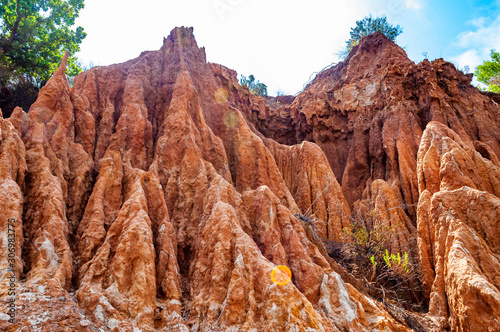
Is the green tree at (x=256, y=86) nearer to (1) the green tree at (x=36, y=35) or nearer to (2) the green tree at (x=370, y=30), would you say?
(2) the green tree at (x=370, y=30)

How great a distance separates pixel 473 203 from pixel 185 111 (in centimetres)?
1194

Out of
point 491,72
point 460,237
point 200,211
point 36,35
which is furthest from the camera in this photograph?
point 491,72

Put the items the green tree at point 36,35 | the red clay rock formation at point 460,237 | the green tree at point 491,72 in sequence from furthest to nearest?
1. the green tree at point 491,72
2. the green tree at point 36,35
3. the red clay rock formation at point 460,237

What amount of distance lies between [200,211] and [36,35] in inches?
711

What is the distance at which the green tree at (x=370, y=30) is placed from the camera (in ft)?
105

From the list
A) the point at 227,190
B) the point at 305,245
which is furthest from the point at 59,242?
Answer: the point at 305,245

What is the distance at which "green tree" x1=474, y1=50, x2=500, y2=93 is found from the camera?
29.6m

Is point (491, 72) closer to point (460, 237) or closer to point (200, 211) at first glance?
point (460, 237)

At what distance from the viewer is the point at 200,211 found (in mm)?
10891
